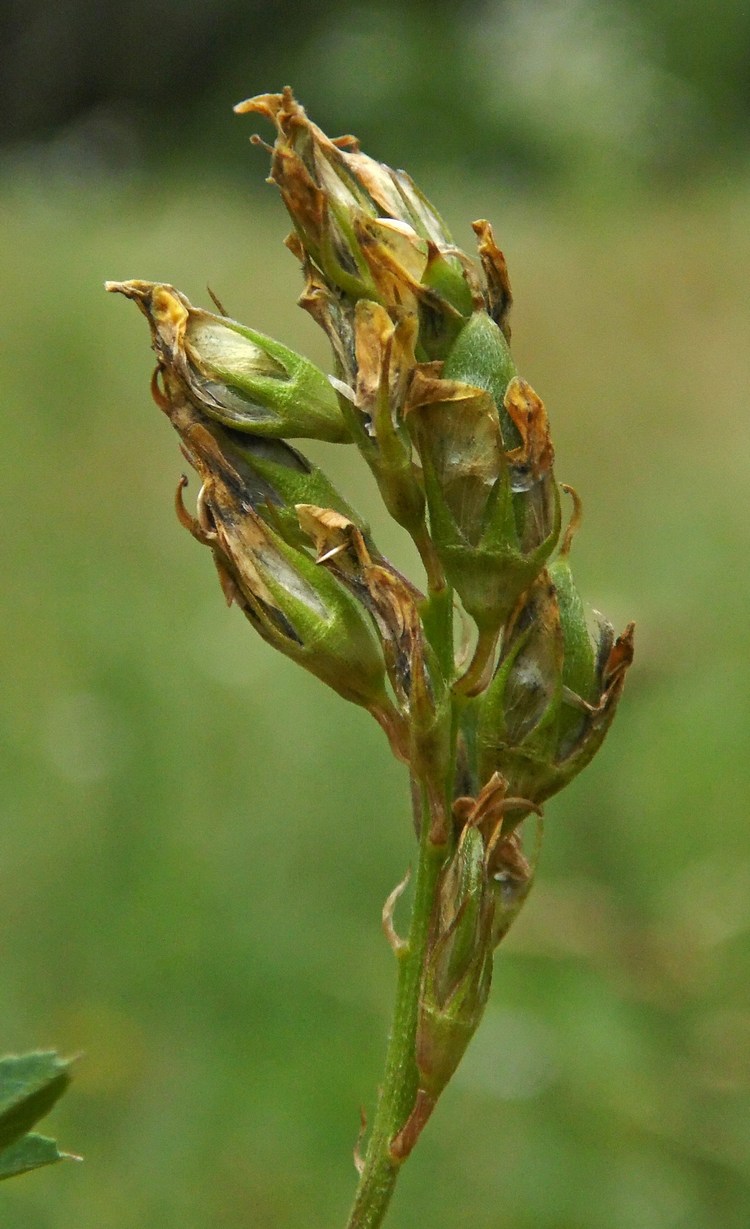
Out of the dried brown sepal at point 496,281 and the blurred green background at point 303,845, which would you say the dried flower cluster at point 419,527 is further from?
the blurred green background at point 303,845

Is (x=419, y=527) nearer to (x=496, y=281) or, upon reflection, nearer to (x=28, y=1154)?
(x=496, y=281)

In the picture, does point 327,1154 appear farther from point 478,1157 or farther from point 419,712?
point 419,712

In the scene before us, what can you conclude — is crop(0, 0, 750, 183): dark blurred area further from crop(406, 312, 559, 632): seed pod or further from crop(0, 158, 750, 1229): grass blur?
crop(406, 312, 559, 632): seed pod

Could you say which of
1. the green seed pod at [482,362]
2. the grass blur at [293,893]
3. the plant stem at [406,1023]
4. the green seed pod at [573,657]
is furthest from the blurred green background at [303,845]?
the green seed pod at [482,362]

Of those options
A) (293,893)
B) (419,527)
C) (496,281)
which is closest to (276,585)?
(419,527)

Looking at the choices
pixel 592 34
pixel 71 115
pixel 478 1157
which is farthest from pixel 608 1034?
pixel 71 115

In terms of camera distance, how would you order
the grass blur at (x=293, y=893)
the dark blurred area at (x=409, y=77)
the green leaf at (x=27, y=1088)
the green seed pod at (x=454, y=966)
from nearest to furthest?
the green leaf at (x=27, y=1088), the green seed pod at (x=454, y=966), the grass blur at (x=293, y=893), the dark blurred area at (x=409, y=77)
